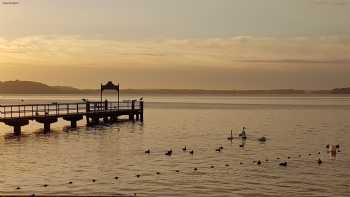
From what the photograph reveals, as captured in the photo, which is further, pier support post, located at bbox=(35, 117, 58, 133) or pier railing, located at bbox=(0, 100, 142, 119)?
pier support post, located at bbox=(35, 117, 58, 133)

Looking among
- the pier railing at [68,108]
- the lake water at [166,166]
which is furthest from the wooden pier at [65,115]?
the lake water at [166,166]

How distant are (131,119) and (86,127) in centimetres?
1379

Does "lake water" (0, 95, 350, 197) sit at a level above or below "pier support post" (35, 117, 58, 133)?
below

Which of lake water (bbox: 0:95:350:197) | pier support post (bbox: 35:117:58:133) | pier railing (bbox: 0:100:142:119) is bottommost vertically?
lake water (bbox: 0:95:350:197)

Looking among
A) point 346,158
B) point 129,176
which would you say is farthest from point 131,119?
point 129,176

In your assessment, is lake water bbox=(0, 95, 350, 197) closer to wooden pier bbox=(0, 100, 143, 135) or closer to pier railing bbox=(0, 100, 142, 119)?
wooden pier bbox=(0, 100, 143, 135)

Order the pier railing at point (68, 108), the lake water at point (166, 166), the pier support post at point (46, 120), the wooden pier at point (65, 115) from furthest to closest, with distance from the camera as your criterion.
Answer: the pier support post at point (46, 120)
the pier railing at point (68, 108)
the wooden pier at point (65, 115)
the lake water at point (166, 166)

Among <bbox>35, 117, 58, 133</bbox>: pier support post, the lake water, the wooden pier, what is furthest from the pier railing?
the lake water

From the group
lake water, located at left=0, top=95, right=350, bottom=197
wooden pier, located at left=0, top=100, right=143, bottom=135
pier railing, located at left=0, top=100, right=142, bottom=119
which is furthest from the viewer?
pier railing, located at left=0, top=100, right=142, bottom=119

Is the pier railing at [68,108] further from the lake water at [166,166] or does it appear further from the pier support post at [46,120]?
the lake water at [166,166]

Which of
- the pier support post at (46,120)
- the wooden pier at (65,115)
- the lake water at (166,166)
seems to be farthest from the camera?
the pier support post at (46,120)

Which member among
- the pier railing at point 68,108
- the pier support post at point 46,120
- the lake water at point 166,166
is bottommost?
the lake water at point 166,166

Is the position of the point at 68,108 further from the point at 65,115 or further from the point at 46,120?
the point at 46,120

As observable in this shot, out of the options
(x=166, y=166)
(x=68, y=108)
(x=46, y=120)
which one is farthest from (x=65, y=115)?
(x=166, y=166)
